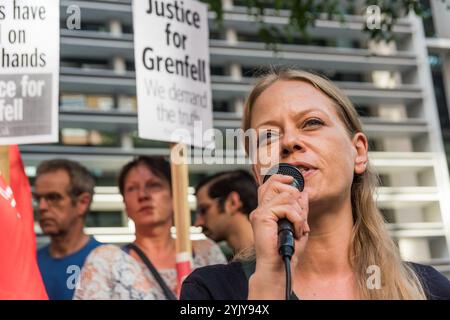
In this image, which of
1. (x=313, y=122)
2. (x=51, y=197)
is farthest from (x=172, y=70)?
(x=313, y=122)

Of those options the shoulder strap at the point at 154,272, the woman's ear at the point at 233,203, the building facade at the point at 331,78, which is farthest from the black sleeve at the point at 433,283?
the building facade at the point at 331,78

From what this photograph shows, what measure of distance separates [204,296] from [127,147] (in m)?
5.60

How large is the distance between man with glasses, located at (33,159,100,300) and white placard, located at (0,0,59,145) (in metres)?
0.95

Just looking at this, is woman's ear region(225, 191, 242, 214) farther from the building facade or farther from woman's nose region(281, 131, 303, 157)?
woman's nose region(281, 131, 303, 157)

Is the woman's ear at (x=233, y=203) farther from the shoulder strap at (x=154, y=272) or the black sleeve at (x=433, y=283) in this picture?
the black sleeve at (x=433, y=283)

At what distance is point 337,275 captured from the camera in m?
1.92

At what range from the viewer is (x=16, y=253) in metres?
2.94

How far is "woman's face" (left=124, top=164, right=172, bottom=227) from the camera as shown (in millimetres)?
3848

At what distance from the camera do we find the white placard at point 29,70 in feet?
9.48

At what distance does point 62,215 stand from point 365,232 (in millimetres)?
2277

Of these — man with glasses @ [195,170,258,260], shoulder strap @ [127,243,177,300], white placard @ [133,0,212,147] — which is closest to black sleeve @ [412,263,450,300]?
shoulder strap @ [127,243,177,300]

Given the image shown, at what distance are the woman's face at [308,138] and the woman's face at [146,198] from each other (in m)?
1.90
